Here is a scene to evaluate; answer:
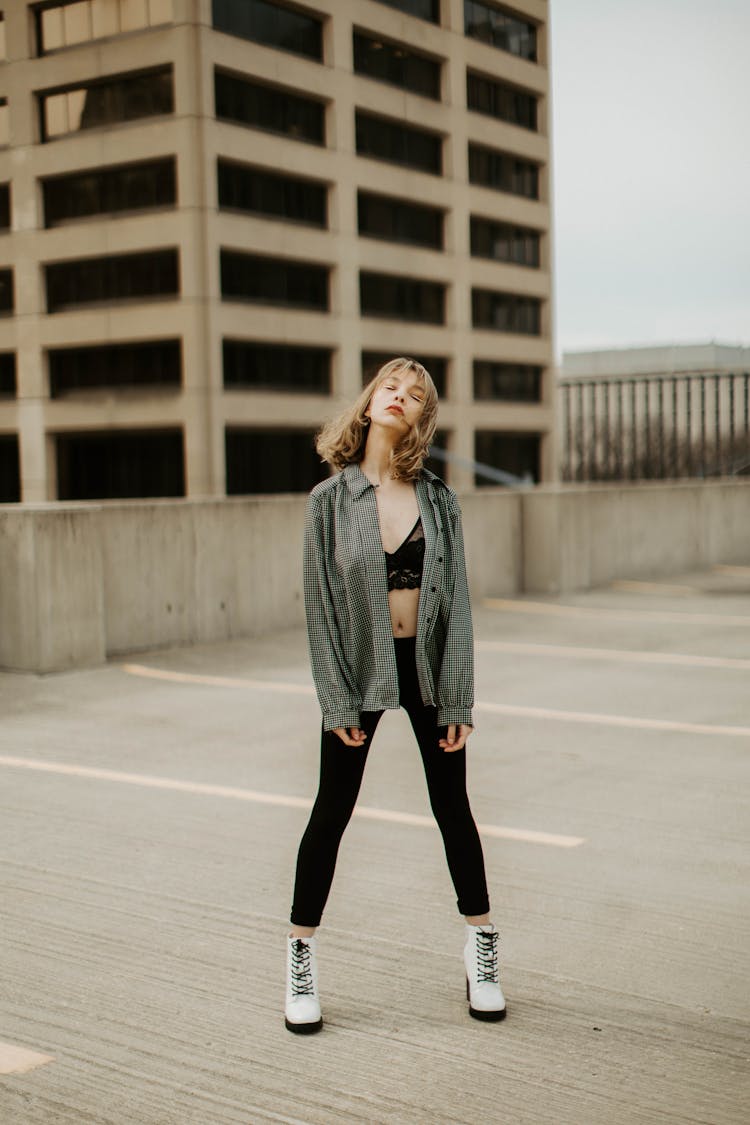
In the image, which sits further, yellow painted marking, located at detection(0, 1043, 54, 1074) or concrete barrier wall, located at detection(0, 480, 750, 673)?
concrete barrier wall, located at detection(0, 480, 750, 673)

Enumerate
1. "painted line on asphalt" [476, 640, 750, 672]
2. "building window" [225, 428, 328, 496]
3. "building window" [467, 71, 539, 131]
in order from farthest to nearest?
"building window" [467, 71, 539, 131], "building window" [225, 428, 328, 496], "painted line on asphalt" [476, 640, 750, 672]

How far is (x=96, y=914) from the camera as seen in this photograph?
481 cm

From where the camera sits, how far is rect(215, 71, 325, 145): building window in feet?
182

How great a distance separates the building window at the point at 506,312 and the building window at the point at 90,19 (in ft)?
76.9

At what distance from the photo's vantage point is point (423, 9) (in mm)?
66875

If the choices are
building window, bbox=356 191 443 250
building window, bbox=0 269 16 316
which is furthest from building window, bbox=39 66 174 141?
building window, bbox=356 191 443 250

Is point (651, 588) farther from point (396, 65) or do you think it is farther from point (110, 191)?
point (396, 65)

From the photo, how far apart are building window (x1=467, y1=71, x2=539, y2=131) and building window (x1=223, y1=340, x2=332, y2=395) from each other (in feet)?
62.4

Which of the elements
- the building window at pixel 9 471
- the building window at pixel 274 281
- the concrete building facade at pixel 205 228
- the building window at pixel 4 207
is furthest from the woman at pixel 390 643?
the building window at pixel 9 471

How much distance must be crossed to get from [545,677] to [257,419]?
1866 inches

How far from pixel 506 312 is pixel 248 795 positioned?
69.9 meters

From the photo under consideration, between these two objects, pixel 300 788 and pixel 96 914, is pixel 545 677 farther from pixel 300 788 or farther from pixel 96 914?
pixel 96 914

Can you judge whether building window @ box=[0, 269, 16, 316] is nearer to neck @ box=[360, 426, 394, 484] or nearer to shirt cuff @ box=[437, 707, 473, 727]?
neck @ box=[360, 426, 394, 484]

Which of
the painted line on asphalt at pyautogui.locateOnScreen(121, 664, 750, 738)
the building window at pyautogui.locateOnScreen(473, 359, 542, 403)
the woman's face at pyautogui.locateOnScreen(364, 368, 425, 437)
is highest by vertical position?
the building window at pyautogui.locateOnScreen(473, 359, 542, 403)
